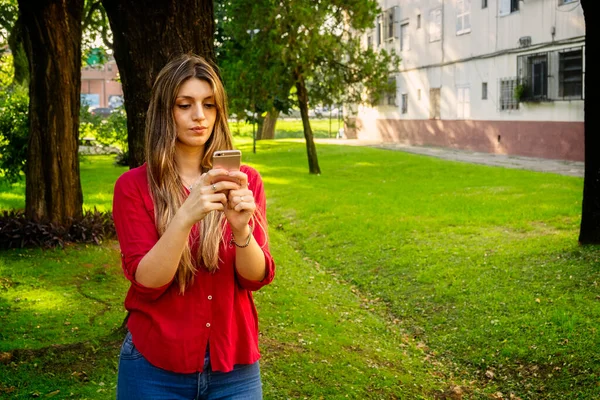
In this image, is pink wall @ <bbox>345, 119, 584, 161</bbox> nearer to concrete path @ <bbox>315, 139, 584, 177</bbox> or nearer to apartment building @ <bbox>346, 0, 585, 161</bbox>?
apartment building @ <bbox>346, 0, 585, 161</bbox>

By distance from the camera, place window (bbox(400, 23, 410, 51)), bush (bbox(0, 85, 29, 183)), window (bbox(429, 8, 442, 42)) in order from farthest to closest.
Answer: window (bbox(400, 23, 410, 51)), window (bbox(429, 8, 442, 42)), bush (bbox(0, 85, 29, 183))

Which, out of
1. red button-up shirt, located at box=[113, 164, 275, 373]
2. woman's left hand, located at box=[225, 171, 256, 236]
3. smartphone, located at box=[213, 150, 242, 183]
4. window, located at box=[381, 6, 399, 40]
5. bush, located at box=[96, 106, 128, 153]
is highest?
window, located at box=[381, 6, 399, 40]

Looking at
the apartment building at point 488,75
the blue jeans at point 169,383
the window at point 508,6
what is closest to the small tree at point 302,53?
the apartment building at point 488,75

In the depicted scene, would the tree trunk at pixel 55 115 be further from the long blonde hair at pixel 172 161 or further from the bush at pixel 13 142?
the long blonde hair at pixel 172 161

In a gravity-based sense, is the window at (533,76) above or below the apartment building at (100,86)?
below

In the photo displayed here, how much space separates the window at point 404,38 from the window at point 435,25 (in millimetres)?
2917

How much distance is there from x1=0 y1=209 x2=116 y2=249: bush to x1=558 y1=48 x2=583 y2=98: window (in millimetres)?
17430

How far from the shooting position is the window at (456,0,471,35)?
32.8 m

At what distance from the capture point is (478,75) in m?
32.4

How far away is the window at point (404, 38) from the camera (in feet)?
131

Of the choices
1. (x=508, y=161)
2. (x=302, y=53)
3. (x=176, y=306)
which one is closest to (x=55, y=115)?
(x=176, y=306)

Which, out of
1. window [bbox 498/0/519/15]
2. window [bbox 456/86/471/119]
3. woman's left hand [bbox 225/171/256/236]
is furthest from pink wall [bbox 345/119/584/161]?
woman's left hand [bbox 225/171/256/236]

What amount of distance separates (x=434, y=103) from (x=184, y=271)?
35332 mm

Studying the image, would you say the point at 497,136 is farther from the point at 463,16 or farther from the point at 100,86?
the point at 100,86
